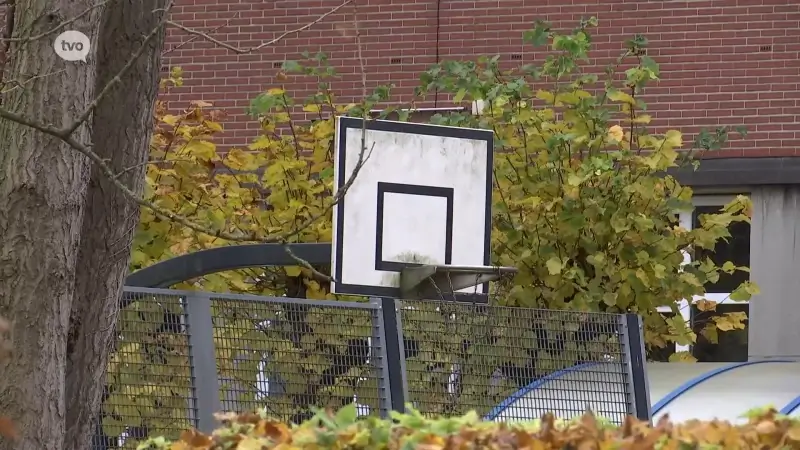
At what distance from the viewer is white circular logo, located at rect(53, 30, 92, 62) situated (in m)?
4.20

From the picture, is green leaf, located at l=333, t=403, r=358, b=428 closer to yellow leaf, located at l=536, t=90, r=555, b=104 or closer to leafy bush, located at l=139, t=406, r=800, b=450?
leafy bush, located at l=139, t=406, r=800, b=450

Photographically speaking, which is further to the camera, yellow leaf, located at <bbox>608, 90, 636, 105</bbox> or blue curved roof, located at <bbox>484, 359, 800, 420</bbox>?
yellow leaf, located at <bbox>608, 90, 636, 105</bbox>

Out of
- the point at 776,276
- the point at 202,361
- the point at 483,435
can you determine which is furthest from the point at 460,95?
the point at 483,435

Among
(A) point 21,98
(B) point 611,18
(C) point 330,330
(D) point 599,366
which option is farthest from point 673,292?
(A) point 21,98

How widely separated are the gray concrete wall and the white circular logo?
32.3 feet

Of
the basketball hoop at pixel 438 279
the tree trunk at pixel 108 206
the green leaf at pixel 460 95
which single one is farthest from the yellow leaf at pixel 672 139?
the tree trunk at pixel 108 206

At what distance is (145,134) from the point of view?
4734 mm

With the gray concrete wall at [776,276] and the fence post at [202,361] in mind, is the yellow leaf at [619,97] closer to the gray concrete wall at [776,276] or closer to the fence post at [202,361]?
the gray concrete wall at [776,276]

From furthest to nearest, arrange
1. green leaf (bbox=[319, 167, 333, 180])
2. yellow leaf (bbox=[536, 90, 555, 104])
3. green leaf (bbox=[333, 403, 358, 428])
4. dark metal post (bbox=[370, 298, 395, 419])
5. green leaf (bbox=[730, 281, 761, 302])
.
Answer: green leaf (bbox=[730, 281, 761, 302]) → yellow leaf (bbox=[536, 90, 555, 104]) → green leaf (bbox=[319, 167, 333, 180]) → dark metal post (bbox=[370, 298, 395, 419]) → green leaf (bbox=[333, 403, 358, 428])

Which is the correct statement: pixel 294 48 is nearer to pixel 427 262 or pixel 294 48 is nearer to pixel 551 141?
pixel 551 141

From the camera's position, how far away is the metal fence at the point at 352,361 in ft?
18.4

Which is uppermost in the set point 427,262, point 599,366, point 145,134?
point 145,134

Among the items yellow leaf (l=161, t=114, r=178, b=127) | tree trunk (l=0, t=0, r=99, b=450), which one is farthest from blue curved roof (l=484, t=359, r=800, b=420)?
yellow leaf (l=161, t=114, r=178, b=127)

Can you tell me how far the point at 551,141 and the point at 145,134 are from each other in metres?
4.75
